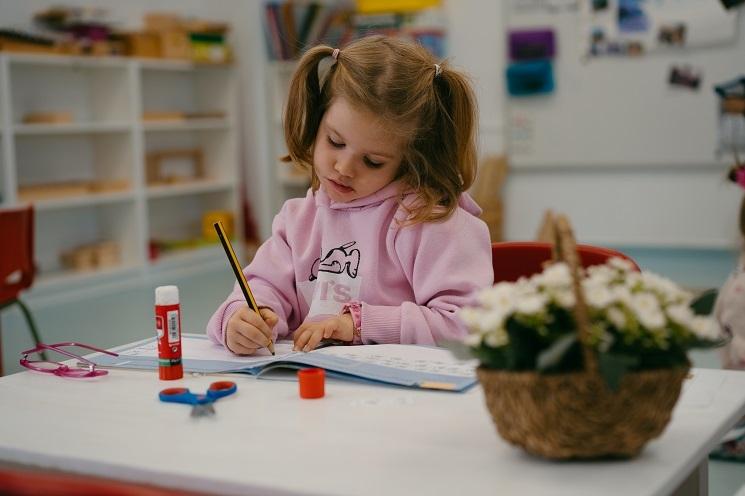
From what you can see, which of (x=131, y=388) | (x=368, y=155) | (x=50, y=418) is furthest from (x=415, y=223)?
(x=50, y=418)

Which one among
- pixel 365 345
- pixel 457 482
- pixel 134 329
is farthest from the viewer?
pixel 134 329

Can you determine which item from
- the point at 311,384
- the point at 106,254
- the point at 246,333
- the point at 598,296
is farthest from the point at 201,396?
the point at 106,254

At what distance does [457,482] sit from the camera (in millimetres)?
806

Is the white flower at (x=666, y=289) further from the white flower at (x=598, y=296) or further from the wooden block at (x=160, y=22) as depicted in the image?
the wooden block at (x=160, y=22)

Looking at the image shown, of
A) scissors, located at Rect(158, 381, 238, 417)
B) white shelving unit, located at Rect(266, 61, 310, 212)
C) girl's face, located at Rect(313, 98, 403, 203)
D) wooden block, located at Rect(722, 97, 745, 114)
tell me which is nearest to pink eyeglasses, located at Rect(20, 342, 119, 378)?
scissors, located at Rect(158, 381, 238, 417)

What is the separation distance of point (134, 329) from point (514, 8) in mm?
3188

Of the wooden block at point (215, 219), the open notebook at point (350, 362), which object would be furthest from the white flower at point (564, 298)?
the wooden block at point (215, 219)

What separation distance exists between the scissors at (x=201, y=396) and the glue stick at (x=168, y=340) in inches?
3.6

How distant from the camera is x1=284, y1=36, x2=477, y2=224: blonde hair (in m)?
1.57

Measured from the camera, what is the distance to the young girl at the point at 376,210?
1.50m

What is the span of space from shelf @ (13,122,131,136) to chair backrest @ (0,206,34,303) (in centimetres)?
194

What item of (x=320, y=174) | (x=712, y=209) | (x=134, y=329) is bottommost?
(x=134, y=329)

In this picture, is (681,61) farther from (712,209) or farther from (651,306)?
(651,306)

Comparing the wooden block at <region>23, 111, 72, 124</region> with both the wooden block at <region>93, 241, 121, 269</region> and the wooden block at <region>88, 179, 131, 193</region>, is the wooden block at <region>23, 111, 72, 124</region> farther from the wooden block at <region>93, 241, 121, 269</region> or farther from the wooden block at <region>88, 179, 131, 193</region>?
the wooden block at <region>93, 241, 121, 269</region>
